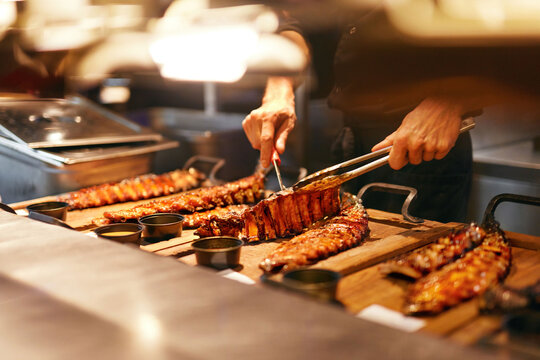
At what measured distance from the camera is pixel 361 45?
12.1 ft

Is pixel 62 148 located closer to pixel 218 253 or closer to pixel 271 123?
pixel 271 123

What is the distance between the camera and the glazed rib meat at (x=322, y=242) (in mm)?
2248

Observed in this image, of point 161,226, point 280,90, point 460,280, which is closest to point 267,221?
point 161,226

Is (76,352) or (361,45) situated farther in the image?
(361,45)

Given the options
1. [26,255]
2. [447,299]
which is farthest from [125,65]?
[447,299]

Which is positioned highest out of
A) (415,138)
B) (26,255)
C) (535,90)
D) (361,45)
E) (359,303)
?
(361,45)

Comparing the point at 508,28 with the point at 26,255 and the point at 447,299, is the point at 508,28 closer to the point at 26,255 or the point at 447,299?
the point at 447,299

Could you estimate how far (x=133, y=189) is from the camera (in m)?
3.83

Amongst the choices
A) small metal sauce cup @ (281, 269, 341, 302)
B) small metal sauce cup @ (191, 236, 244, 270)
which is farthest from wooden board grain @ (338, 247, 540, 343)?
small metal sauce cup @ (191, 236, 244, 270)

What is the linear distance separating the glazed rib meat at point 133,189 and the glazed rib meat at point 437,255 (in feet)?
7.01

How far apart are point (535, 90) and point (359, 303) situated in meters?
1.55

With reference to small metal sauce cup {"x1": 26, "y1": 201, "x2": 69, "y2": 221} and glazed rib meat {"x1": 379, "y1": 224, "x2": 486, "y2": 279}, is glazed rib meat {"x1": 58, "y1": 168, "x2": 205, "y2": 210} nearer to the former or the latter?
small metal sauce cup {"x1": 26, "y1": 201, "x2": 69, "y2": 221}

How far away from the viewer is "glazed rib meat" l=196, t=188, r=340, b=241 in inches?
109

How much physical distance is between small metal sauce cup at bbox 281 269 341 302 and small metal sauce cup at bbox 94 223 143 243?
0.93 metres
